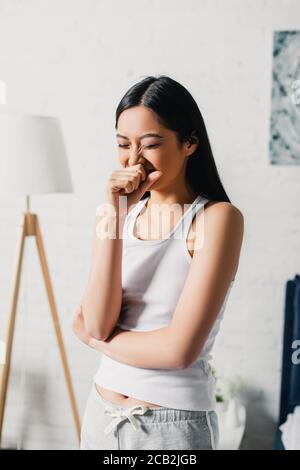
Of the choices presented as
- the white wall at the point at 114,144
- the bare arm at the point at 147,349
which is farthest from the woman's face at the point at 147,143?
the white wall at the point at 114,144

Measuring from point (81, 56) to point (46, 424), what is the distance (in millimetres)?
1639

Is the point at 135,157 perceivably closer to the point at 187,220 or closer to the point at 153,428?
the point at 187,220

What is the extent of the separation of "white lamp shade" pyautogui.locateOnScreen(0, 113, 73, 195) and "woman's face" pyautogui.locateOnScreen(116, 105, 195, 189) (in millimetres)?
853

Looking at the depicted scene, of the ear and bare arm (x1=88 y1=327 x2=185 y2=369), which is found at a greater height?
the ear

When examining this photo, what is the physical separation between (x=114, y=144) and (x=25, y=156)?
519mm

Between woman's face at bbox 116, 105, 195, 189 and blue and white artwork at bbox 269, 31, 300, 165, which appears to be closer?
woman's face at bbox 116, 105, 195, 189

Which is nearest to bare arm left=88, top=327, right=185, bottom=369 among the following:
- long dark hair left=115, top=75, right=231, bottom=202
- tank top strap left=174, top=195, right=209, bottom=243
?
tank top strap left=174, top=195, right=209, bottom=243

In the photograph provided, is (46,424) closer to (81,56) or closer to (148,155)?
(81,56)

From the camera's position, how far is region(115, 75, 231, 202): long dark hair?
3.20 ft

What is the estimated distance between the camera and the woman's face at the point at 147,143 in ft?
3.19

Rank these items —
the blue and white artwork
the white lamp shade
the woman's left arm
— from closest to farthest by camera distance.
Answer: the woman's left arm, the white lamp shade, the blue and white artwork

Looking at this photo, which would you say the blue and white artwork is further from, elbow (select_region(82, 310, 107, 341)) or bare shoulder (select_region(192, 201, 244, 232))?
elbow (select_region(82, 310, 107, 341))

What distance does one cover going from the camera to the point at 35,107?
2.27 m
